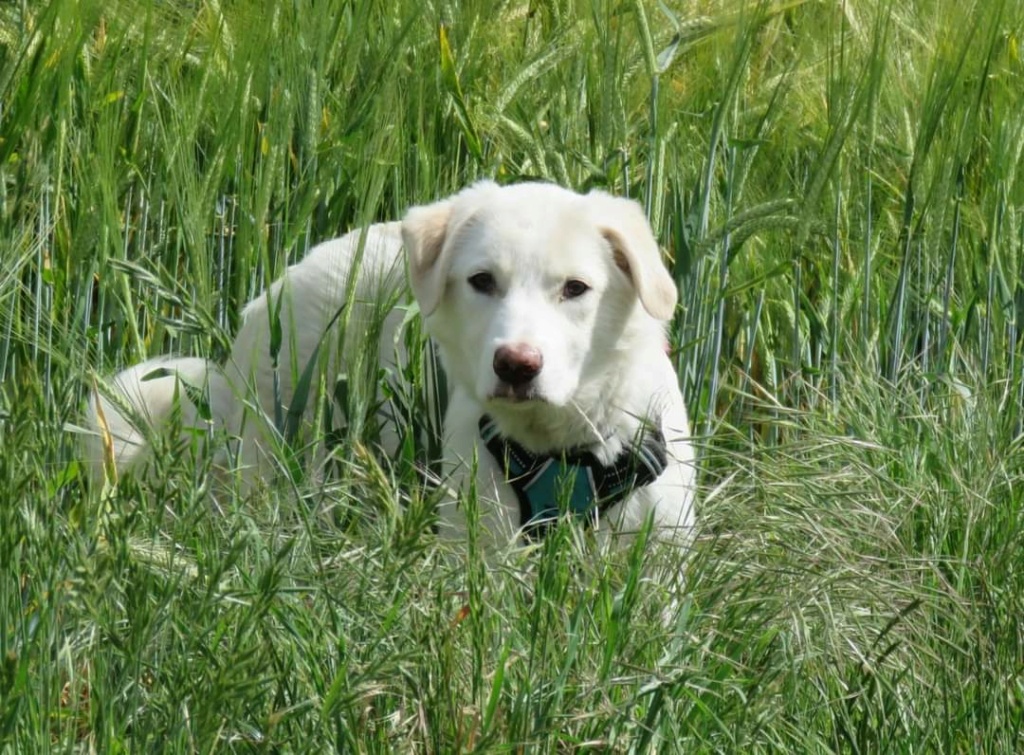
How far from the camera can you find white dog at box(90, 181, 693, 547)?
3254 millimetres

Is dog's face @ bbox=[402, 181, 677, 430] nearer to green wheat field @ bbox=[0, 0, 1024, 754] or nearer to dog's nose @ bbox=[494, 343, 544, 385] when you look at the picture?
dog's nose @ bbox=[494, 343, 544, 385]

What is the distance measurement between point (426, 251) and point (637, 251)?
1.52ft

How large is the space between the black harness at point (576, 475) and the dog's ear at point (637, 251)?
28cm

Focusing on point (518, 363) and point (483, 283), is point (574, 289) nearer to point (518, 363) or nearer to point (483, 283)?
point (483, 283)

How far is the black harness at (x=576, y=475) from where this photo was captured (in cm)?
333

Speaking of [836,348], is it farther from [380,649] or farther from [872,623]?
[380,649]

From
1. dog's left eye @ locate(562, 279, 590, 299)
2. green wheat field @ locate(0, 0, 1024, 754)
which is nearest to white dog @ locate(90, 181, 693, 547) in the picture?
dog's left eye @ locate(562, 279, 590, 299)

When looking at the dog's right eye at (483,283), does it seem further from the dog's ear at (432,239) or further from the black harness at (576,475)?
the black harness at (576,475)

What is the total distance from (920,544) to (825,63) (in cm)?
155

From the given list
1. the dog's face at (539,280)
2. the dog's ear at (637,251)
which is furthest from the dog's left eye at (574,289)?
the dog's ear at (637,251)

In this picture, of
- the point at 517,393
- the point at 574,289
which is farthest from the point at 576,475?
the point at 574,289

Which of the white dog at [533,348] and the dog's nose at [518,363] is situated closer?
the dog's nose at [518,363]

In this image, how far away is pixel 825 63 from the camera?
12.9ft

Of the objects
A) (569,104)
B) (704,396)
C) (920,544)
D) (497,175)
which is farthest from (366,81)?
(920,544)
